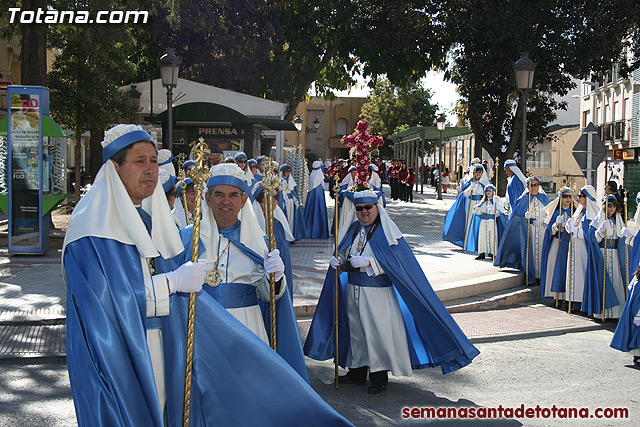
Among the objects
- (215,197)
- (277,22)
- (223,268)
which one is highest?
(277,22)

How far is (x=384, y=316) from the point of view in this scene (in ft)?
20.7

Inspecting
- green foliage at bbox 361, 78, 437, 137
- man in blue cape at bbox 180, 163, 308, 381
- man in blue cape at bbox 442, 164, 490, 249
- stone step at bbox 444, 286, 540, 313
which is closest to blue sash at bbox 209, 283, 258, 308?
man in blue cape at bbox 180, 163, 308, 381

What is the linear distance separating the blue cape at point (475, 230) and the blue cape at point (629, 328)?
6698 mm

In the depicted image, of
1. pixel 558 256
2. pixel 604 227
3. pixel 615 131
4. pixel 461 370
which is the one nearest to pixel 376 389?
pixel 461 370

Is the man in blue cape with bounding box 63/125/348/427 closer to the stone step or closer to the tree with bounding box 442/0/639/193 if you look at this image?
the stone step

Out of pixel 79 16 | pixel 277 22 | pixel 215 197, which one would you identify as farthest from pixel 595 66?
pixel 215 197

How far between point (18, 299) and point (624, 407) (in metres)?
7.41

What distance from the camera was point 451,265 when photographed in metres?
13.3

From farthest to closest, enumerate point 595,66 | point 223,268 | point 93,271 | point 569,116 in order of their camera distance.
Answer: point 569,116, point 595,66, point 223,268, point 93,271

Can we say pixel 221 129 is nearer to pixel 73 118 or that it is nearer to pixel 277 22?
pixel 73 118

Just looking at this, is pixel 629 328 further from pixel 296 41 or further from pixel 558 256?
pixel 296 41

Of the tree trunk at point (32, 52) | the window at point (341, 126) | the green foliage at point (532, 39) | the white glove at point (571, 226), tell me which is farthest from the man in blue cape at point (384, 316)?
the window at point (341, 126)

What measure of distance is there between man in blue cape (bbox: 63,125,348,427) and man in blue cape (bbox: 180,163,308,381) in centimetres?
96

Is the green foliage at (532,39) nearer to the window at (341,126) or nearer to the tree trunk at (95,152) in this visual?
the tree trunk at (95,152)
